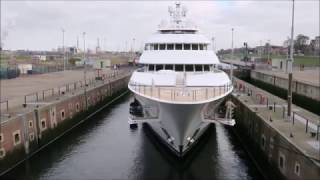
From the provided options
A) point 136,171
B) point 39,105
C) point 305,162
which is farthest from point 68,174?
point 305,162

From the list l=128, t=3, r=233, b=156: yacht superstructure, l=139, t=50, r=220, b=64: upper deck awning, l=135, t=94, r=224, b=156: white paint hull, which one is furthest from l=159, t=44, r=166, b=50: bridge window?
l=135, t=94, r=224, b=156: white paint hull

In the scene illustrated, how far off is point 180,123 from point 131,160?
6.11 metres

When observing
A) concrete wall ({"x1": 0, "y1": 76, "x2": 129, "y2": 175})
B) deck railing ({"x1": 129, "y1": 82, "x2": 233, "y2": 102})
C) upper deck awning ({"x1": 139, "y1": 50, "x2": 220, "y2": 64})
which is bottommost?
concrete wall ({"x1": 0, "y1": 76, "x2": 129, "y2": 175})

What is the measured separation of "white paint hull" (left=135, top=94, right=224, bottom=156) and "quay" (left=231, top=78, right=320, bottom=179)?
4066mm

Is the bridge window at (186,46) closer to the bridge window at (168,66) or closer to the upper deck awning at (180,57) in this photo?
the upper deck awning at (180,57)

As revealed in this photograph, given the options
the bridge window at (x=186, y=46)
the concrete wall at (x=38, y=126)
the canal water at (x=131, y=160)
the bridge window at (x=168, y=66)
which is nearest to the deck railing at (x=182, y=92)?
the bridge window at (x=168, y=66)

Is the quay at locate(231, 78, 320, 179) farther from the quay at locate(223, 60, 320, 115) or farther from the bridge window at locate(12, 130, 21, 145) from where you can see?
the bridge window at locate(12, 130, 21, 145)

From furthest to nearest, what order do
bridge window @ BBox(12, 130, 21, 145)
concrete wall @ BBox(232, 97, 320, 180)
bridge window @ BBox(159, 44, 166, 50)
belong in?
bridge window @ BBox(159, 44, 166, 50) → bridge window @ BBox(12, 130, 21, 145) → concrete wall @ BBox(232, 97, 320, 180)

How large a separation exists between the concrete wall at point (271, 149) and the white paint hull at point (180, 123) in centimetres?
393

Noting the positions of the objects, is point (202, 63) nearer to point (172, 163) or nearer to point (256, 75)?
point (172, 163)

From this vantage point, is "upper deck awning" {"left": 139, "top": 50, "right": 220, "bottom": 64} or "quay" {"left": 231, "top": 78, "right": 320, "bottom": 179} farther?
"upper deck awning" {"left": 139, "top": 50, "right": 220, "bottom": 64}

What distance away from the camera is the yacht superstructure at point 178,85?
2202 cm

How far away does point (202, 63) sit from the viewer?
94.1 ft

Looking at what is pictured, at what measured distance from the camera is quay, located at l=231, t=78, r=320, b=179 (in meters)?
16.9
